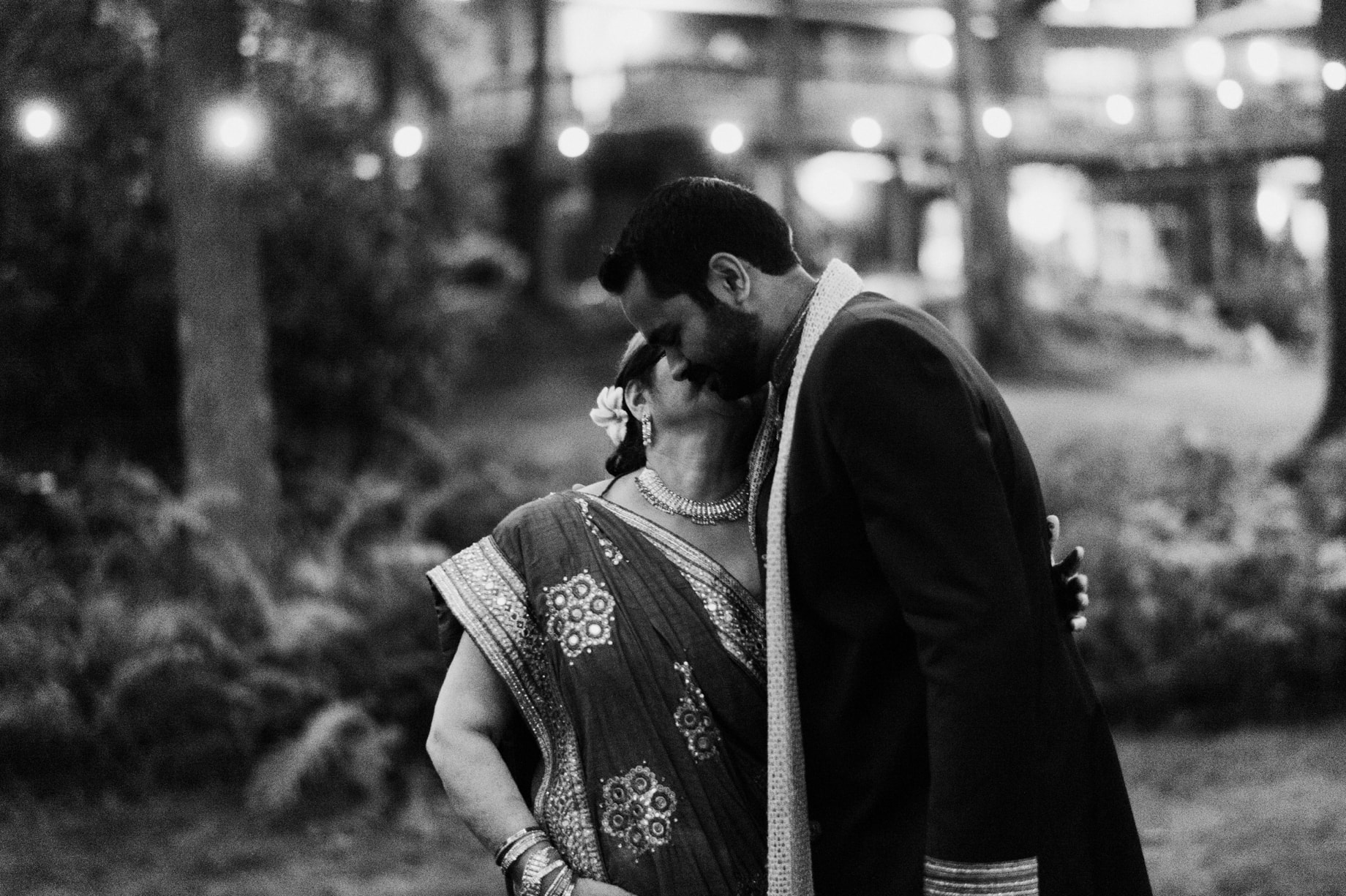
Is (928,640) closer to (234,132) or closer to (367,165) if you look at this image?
(234,132)

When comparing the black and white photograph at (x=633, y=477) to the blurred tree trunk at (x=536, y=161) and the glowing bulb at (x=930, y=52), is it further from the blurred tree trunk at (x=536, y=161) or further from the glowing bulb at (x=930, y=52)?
the glowing bulb at (x=930, y=52)

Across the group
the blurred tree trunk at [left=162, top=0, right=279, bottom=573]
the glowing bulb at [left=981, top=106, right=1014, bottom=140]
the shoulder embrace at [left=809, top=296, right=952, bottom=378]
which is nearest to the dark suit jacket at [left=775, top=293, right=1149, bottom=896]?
the shoulder embrace at [left=809, top=296, right=952, bottom=378]

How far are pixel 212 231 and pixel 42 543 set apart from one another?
2.50 metres

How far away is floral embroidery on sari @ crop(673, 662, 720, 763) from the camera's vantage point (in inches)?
111

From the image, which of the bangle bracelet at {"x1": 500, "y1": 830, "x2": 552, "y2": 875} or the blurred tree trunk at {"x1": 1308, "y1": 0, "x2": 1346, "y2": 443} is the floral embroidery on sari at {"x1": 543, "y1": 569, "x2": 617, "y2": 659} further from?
the blurred tree trunk at {"x1": 1308, "y1": 0, "x2": 1346, "y2": 443}

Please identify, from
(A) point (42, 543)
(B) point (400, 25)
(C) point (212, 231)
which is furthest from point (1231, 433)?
(A) point (42, 543)

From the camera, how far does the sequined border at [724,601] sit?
2857 mm

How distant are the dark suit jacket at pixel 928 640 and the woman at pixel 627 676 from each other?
0.79ft

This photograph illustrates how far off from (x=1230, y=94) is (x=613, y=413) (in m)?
21.6

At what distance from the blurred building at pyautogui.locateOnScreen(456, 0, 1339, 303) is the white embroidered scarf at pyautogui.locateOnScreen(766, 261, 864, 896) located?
66.0ft

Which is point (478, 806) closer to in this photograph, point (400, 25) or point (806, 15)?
point (400, 25)

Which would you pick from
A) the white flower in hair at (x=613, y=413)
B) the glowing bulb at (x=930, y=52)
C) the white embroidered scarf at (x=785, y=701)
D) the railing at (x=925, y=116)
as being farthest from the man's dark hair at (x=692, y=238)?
the glowing bulb at (x=930, y=52)

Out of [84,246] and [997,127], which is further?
[997,127]

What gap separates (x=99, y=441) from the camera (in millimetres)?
11719
